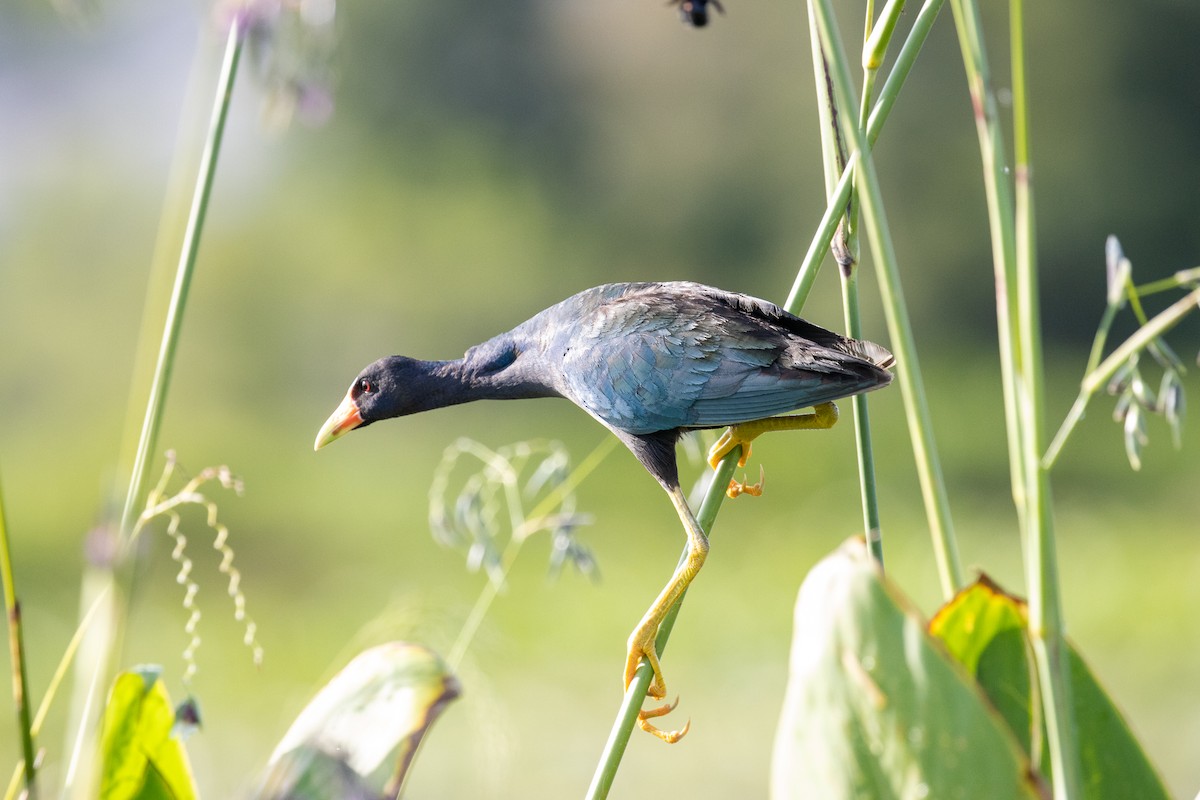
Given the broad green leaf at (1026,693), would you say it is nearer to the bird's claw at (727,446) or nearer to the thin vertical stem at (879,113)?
the thin vertical stem at (879,113)

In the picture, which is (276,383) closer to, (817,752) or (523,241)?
(523,241)

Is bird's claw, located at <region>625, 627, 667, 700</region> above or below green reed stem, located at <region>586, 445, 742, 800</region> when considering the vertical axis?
below

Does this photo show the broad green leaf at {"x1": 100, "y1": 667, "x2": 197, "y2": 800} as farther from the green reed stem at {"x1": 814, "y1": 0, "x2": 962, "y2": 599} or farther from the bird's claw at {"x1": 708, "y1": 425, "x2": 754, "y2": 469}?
the bird's claw at {"x1": 708, "y1": 425, "x2": 754, "y2": 469}

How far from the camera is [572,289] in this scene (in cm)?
462

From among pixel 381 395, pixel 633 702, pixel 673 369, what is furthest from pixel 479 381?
pixel 633 702

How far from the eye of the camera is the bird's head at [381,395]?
112 centimetres

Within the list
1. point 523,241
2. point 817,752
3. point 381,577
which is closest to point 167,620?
point 381,577

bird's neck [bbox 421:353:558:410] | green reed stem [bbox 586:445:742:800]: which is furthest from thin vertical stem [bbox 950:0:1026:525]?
bird's neck [bbox 421:353:558:410]

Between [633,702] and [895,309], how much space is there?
0.82ft

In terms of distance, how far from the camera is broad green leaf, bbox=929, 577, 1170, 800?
0.56m

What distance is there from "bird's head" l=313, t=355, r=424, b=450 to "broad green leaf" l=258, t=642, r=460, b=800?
0.51 m

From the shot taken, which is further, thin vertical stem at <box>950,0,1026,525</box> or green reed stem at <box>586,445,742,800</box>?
green reed stem at <box>586,445,742,800</box>

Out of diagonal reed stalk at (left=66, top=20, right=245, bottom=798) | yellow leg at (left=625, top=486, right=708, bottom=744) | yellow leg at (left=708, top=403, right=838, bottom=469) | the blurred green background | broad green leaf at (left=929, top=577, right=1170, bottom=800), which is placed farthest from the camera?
the blurred green background

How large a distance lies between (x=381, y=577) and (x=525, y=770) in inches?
41.5
